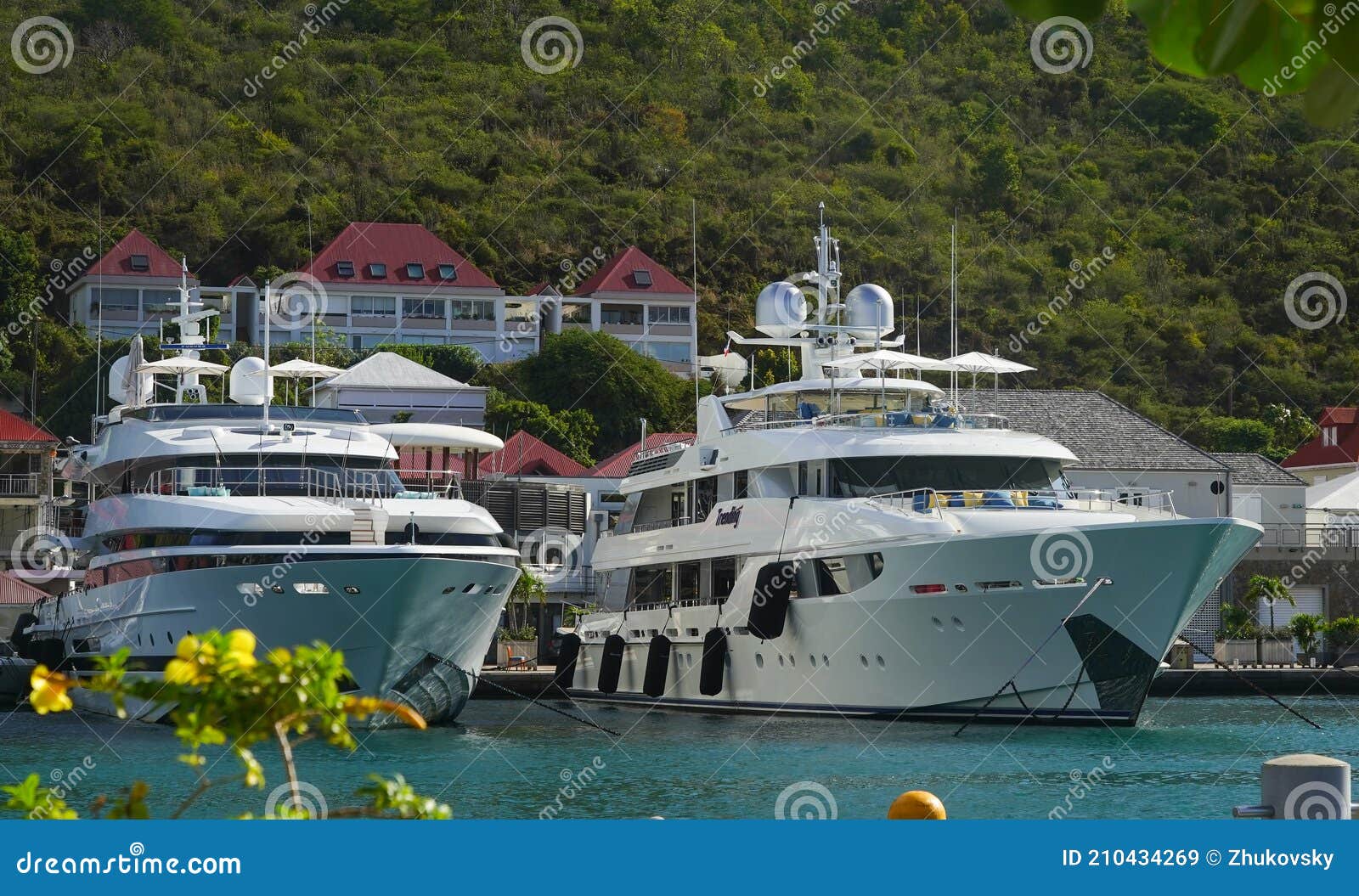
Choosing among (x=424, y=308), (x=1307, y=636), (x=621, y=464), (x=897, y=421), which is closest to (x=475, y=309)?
(x=424, y=308)

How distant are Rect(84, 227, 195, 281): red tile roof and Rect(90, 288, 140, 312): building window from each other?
900 millimetres

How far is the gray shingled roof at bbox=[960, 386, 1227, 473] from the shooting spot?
183 ft

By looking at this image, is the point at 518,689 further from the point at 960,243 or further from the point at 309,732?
the point at 960,243

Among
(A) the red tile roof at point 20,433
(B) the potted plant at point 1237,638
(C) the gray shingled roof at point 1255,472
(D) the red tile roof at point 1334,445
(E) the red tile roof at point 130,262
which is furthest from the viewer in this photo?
(E) the red tile roof at point 130,262

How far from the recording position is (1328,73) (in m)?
3.95

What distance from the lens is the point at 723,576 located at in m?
37.4

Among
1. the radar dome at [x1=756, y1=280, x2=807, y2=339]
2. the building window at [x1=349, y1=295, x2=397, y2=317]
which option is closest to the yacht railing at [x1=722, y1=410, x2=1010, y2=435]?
the radar dome at [x1=756, y1=280, x2=807, y2=339]

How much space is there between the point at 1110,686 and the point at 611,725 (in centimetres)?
964

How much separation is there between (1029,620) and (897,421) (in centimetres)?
602

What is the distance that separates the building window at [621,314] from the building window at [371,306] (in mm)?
10718

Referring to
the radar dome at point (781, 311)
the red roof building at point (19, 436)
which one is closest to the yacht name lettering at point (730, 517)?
the radar dome at point (781, 311)

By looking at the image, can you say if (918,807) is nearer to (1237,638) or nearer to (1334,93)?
(1334,93)

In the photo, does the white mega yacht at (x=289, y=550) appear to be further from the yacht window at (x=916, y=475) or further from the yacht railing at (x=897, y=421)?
the yacht railing at (x=897, y=421)

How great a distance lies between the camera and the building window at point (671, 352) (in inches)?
3809
